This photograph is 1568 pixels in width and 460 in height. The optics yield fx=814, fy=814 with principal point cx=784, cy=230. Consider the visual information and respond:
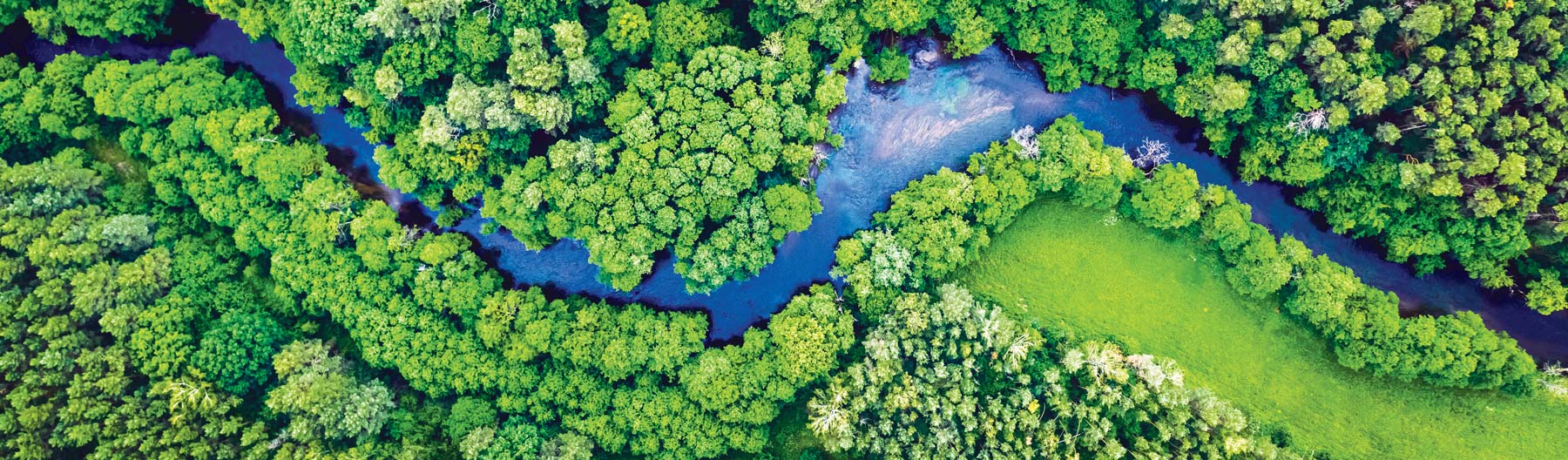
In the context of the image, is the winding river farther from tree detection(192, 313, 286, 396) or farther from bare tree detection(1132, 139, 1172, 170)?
tree detection(192, 313, 286, 396)

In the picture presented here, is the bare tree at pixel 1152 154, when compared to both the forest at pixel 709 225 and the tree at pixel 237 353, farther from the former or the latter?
the tree at pixel 237 353

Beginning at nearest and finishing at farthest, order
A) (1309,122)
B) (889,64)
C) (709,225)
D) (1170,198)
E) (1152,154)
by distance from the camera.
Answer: (1309,122) < (1170,198) < (709,225) < (889,64) < (1152,154)

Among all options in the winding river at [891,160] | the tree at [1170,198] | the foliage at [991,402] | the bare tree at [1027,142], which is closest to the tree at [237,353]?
the winding river at [891,160]

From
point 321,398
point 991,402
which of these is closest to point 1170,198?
point 991,402

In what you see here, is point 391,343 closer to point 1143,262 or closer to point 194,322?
point 194,322

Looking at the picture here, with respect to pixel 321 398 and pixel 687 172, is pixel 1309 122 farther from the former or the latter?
pixel 321 398

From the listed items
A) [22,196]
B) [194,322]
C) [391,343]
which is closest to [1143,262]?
[391,343]

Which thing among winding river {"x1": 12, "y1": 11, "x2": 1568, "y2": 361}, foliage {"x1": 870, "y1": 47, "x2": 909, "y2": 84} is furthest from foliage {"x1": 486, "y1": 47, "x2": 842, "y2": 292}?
foliage {"x1": 870, "y1": 47, "x2": 909, "y2": 84}
